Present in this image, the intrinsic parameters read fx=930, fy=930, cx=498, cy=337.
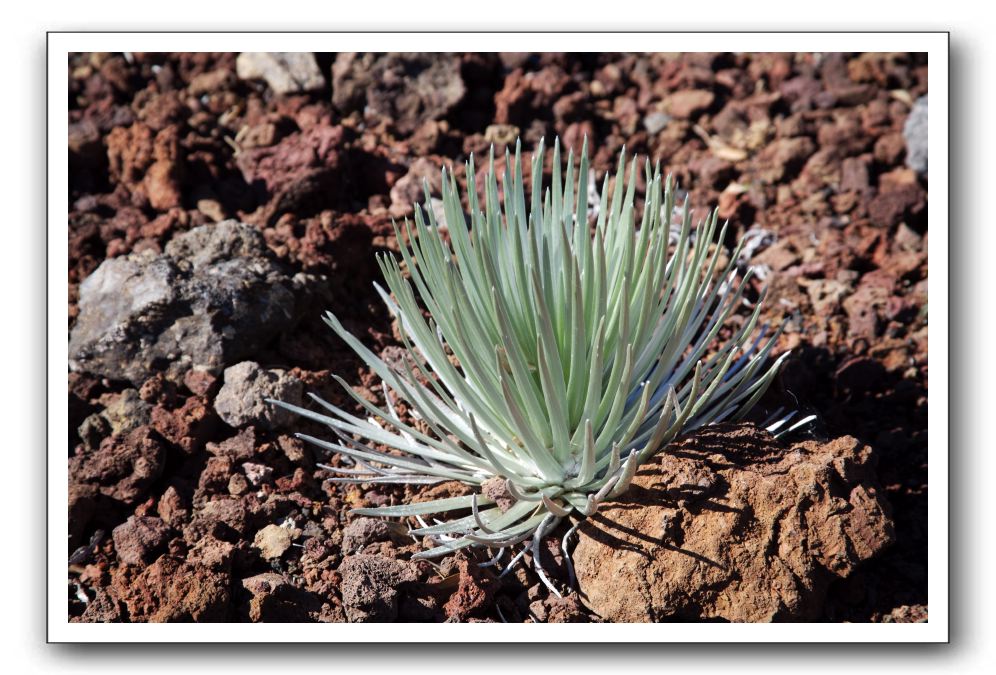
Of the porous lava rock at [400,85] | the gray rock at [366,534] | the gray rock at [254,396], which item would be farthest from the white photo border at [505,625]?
the porous lava rock at [400,85]

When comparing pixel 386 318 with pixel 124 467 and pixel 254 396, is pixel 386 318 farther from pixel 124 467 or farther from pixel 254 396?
pixel 124 467

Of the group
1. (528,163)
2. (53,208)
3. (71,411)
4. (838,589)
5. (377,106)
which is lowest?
(838,589)

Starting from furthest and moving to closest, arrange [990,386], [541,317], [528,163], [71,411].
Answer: [528,163], [71,411], [990,386], [541,317]

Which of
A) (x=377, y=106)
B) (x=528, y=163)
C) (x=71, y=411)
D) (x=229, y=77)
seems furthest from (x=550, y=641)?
(x=229, y=77)

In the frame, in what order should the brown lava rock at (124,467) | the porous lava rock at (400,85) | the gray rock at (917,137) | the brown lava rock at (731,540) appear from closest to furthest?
the brown lava rock at (731,540) → the brown lava rock at (124,467) → the gray rock at (917,137) → the porous lava rock at (400,85)

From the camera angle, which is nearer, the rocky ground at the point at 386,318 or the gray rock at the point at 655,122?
the rocky ground at the point at 386,318

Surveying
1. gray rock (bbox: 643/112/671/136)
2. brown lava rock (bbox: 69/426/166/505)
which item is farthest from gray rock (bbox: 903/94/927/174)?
→ brown lava rock (bbox: 69/426/166/505)

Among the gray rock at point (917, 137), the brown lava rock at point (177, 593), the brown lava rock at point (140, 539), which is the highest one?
the gray rock at point (917, 137)

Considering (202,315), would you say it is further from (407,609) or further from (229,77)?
(229,77)

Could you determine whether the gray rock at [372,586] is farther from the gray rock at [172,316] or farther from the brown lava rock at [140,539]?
the gray rock at [172,316]
